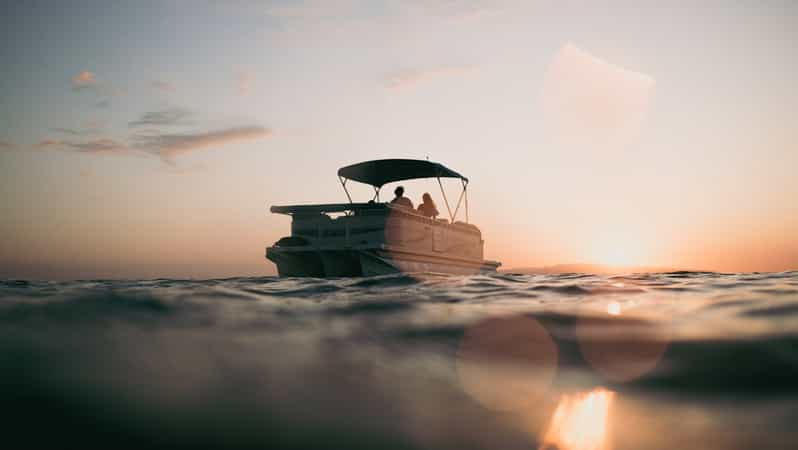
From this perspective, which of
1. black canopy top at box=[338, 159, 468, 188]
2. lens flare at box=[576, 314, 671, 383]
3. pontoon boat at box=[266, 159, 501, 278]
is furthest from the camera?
black canopy top at box=[338, 159, 468, 188]

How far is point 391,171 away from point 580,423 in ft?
48.1

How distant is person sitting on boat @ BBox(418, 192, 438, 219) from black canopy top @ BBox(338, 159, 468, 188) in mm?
751

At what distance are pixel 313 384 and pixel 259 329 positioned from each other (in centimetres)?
91

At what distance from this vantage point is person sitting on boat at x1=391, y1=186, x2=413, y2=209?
14070 mm

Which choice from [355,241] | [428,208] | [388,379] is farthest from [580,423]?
[428,208]

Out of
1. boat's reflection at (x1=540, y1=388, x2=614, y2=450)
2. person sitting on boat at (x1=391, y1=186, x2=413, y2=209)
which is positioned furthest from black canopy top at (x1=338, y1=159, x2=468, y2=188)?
boat's reflection at (x1=540, y1=388, x2=614, y2=450)

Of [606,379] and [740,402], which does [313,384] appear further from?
[740,402]

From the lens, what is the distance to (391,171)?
51.5ft

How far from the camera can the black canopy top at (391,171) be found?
50.2 feet

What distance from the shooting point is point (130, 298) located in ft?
9.47

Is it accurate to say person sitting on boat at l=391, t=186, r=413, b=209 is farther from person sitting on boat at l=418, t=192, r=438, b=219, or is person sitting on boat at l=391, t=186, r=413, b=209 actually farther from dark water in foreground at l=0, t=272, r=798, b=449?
dark water in foreground at l=0, t=272, r=798, b=449

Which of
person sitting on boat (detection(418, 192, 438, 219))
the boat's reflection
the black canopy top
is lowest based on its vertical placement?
the boat's reflection

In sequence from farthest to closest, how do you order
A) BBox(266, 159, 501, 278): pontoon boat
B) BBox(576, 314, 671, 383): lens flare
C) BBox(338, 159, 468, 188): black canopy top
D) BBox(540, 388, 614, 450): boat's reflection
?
BBox(338, 159, 468, 188): black canopy top, BBox(266, 159, 501, 278): pontoon boat, BBox(576, 314, 671, 383): lens flare, BBox(540, 388, 614, 450): boat's reflection

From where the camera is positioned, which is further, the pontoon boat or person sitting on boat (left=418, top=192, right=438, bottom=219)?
person sitting on boat (left=418, top=192, right=438, bottom=219)
